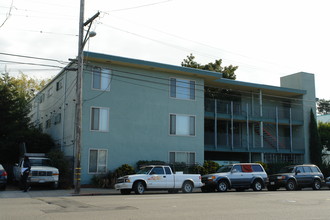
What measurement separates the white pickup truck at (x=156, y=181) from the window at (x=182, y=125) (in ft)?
23.8

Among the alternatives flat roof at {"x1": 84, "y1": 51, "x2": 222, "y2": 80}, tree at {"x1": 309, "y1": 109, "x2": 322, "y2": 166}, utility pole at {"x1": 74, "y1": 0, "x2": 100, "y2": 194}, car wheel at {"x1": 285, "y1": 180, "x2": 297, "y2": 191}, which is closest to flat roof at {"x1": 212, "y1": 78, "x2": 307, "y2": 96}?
flat roof at {"x1": 84, "y1": 51, "x2": 222, "y2": 80}

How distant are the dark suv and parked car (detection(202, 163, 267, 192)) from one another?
160 cm

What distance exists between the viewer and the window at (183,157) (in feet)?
87.8

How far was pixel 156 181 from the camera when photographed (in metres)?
18.9

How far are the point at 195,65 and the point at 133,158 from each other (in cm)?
1736

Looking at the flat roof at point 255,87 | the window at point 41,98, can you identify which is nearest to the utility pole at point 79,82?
the flat roof at point 255,87

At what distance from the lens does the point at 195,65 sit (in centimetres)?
3969

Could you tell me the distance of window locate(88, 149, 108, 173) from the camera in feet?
78.0

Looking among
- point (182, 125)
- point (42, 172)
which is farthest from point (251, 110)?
point (42, 172)

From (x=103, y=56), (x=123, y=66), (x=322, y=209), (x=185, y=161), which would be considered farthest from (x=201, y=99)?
(x=322, y=209)

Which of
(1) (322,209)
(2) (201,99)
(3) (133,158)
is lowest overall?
(1) (322,209)

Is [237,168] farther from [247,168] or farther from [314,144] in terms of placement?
[314,144]

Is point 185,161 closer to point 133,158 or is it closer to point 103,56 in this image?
point 133,158

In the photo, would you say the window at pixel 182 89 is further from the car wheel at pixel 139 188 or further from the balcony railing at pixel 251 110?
the car wheel at pixel 139 188
